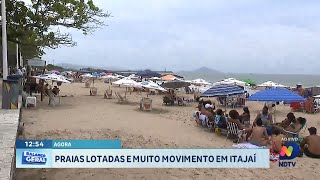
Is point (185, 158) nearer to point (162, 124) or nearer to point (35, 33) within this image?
point (162, 124)

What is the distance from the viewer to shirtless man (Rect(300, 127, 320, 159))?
26.5 ft

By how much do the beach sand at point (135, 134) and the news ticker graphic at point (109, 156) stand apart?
111 inches

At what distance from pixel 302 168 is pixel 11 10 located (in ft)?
54.7

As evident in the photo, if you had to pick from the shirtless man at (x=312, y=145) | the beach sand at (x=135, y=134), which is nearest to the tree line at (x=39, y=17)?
the beach sand at (x=135, y=134)

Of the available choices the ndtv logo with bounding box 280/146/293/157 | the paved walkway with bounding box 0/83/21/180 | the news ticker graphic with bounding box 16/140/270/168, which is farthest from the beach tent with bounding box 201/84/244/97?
the news ticker graphic with bounding box 16/140/270/168

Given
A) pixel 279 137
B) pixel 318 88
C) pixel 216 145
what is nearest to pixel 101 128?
pixel 216 145

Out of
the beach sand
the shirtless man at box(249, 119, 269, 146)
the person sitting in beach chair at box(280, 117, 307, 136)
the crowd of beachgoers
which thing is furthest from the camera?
the person sitting in beach chair at box(280, 117, 307, 136)

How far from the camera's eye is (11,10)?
1939cm

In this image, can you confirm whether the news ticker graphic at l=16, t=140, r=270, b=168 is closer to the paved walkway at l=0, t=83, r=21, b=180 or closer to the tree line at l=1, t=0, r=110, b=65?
the paved walkway at l=0, t=83, r=21, b=180

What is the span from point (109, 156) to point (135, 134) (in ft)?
22.5

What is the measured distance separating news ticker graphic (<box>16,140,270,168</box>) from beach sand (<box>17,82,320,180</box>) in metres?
2.82

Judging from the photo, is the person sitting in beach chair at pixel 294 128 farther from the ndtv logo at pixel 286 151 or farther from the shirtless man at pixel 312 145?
the ndtv logo at pixel 286 151

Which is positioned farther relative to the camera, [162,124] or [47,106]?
[47,106]

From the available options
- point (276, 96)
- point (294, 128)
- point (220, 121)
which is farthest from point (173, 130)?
point (294, 128)
